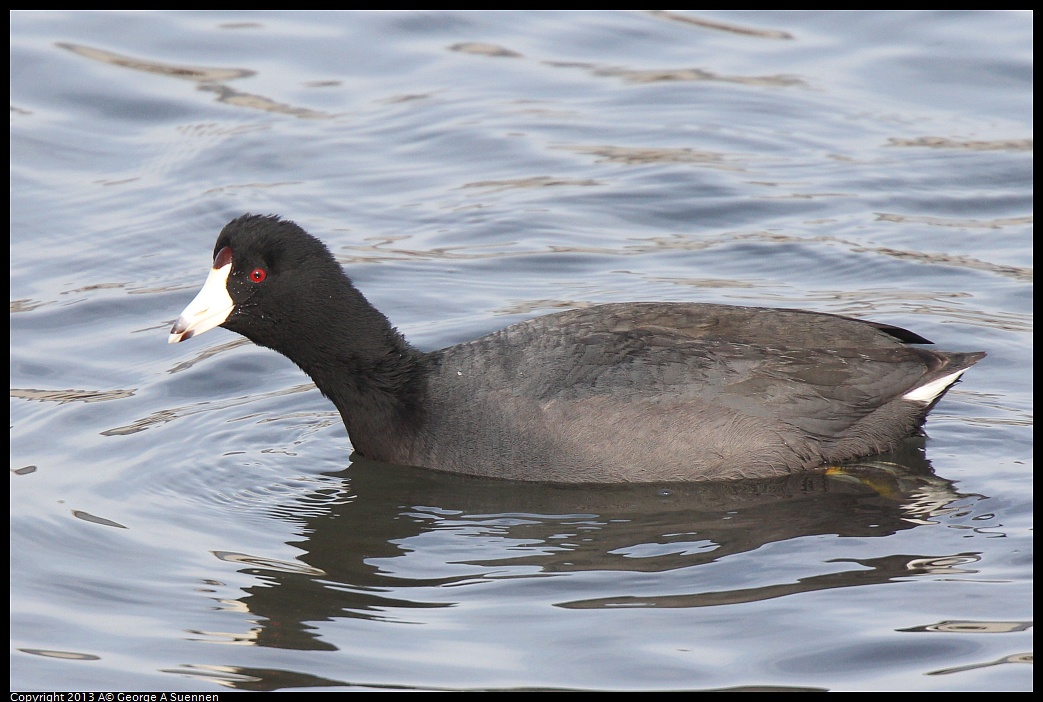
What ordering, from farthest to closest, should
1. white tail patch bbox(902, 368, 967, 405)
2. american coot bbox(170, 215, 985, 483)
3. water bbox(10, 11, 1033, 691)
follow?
white tail patch bbox(902, 368, 967, 405) → american coot bbox(170, 215, 985, 483) → water bbox(10, 11, 1033, 691)

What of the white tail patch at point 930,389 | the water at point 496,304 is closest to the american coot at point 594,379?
the white tail patch at point 930,389

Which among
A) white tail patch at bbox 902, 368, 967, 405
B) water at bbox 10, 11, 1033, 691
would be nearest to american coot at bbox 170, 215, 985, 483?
white tail patch at bbox 902, 368, 967, 405

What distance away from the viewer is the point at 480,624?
17.2 feet

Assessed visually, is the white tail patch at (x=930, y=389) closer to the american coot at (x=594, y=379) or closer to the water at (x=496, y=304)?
the american coot at (x=594, y=379)

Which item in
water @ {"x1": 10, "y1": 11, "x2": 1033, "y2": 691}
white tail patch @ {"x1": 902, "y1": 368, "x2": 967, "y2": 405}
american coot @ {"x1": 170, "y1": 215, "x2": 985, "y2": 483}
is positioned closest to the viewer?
water @ {"x1": 10, "y1": 11, "x2": 1033, "y2": 691}

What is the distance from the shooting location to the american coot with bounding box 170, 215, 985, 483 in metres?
6.32

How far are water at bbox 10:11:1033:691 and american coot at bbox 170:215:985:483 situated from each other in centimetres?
17

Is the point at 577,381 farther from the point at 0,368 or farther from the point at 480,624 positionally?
the point at 0,368

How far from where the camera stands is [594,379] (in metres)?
6.33

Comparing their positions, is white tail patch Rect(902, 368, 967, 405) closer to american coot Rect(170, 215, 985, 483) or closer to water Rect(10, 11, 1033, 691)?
american coot Rect(170, 215, 985, 483)

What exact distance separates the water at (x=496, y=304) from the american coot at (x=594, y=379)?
0.56 feet

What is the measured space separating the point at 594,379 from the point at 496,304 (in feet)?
7.55

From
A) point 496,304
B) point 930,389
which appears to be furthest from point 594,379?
point 496,304

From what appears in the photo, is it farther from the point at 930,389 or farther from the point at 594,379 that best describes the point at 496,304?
the point at 930,389
